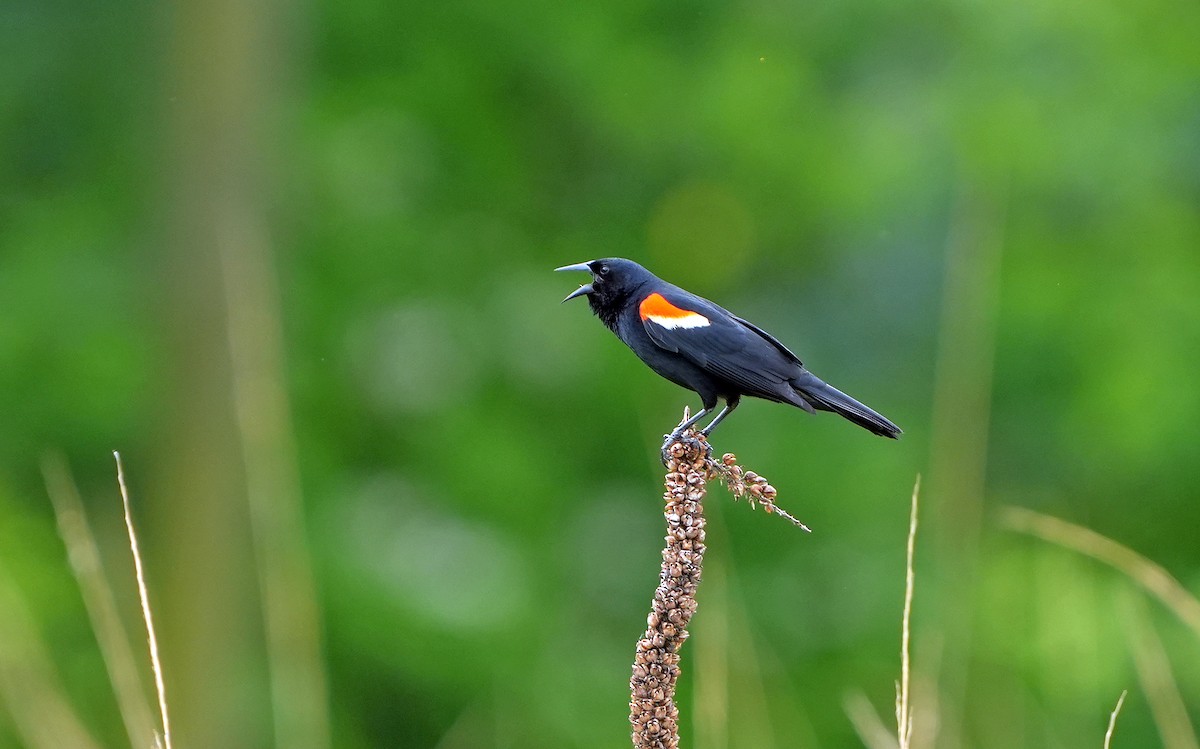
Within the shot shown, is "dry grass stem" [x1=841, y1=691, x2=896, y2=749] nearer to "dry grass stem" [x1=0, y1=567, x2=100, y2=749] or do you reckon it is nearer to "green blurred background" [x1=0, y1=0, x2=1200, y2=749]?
"dry grass stem" [x1=0, y1=567, x2=100, y2=749]

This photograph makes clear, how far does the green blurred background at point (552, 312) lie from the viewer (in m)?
6.75

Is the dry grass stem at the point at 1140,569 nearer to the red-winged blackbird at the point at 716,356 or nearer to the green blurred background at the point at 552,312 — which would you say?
the red-winged blackbird at the point at 716,356

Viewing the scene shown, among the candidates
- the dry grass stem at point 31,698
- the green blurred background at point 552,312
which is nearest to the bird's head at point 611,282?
the dry grass stem at point 31,698

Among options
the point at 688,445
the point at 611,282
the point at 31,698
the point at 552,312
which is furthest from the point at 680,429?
the point at 552,312

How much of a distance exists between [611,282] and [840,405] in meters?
0.89


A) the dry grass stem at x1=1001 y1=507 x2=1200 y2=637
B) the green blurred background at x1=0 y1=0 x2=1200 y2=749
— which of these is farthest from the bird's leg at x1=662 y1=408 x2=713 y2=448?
the green blurred background at x1=0 y1=0 x2=1200 y2=749

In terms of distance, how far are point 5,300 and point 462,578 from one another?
2.72m

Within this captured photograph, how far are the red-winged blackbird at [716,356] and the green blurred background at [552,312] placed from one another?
3.42 meters

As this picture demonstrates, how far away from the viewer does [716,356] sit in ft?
9.88

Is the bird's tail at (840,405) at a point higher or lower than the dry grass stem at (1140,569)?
higher

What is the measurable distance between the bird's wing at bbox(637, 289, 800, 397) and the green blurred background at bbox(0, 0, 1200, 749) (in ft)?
11.3

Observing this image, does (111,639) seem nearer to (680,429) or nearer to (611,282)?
(680,429)

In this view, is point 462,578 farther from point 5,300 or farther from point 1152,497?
point 1152,497

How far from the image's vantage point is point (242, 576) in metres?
6.85
